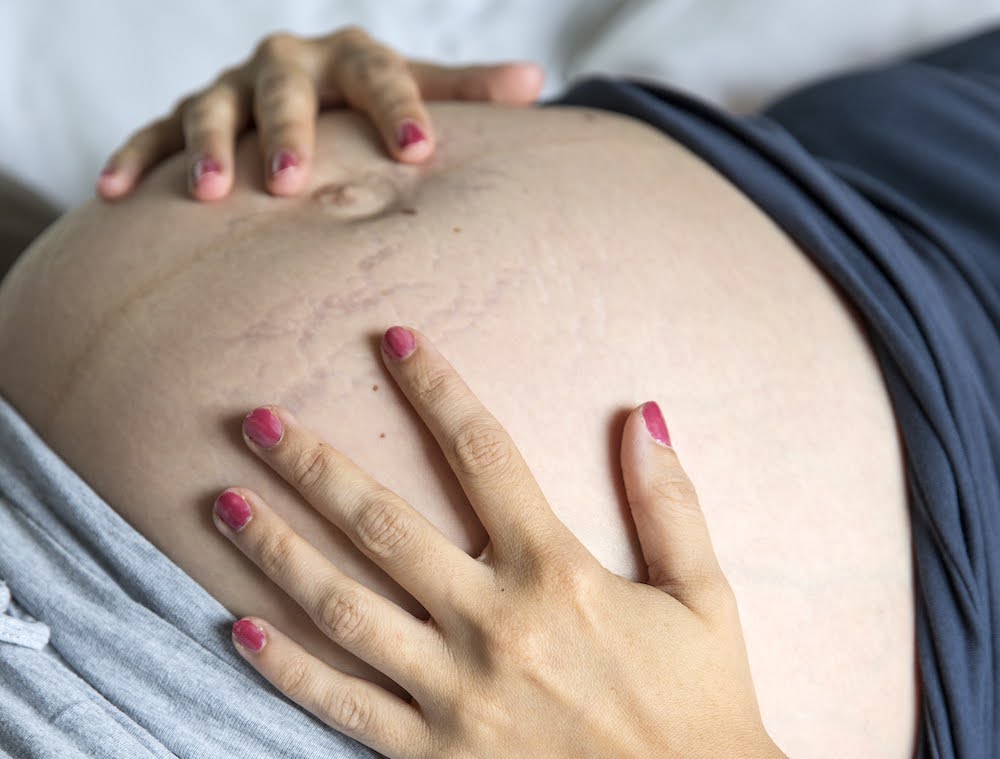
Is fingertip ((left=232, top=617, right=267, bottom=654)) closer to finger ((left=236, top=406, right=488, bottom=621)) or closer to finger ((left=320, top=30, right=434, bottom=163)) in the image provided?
finger ((left=236, top=406, right=488, bottom=621))

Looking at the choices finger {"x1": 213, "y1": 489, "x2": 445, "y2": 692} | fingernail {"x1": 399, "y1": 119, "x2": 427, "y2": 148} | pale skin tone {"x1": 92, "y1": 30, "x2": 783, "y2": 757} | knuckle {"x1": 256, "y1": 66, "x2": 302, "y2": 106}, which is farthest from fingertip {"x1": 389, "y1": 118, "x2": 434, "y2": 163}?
finger {"x1": 213, "y1": 489, "x2": 445, "y2": 692}

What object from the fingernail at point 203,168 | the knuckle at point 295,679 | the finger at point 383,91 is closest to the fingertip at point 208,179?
the fingernail at point 203,168

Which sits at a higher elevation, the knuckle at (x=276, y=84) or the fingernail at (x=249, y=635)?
the knuckle at (x=276, y=84)

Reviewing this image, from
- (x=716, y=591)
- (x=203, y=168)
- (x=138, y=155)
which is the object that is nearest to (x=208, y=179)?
(x=203, y=168)

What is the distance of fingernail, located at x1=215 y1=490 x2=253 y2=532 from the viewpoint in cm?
58

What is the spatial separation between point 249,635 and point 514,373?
22 cm

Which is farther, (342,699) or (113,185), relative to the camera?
(113,185)

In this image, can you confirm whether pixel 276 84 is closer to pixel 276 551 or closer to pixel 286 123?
pixel 286 123

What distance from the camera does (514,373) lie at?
24.5 inches

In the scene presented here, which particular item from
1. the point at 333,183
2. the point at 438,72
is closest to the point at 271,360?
the point at 333,183

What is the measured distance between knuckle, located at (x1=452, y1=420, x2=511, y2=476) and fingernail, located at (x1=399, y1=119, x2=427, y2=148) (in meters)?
0.27

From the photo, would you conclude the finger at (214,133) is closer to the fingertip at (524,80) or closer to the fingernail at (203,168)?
the fingernail at (203,168)

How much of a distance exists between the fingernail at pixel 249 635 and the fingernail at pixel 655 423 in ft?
0.86

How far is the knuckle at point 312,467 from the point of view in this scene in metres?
0.57
